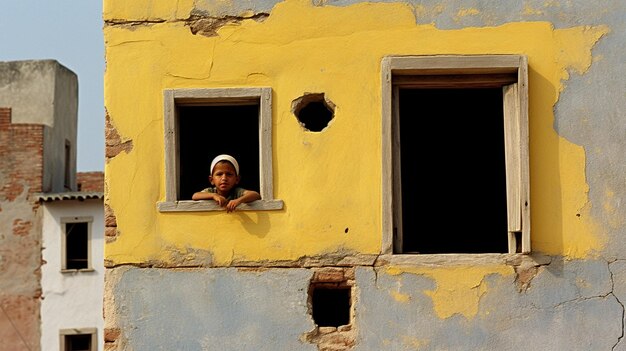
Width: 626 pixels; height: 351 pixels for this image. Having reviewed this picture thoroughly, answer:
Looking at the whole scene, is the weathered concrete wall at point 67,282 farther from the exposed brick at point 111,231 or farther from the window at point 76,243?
the exposed brick at point 111,231

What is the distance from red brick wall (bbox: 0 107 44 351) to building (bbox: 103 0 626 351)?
71.5 feet

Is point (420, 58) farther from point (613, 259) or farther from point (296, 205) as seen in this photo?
point (613, 259)

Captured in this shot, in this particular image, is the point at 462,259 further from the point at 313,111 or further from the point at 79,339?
the point at 79,339

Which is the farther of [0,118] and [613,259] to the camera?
[0,118]

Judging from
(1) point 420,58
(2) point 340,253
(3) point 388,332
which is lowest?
(3) point 388,332

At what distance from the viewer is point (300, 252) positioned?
32.8ft

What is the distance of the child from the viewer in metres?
10.0

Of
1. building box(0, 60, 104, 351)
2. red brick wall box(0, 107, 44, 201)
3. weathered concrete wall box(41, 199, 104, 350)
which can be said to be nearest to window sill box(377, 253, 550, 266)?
building box(0, 60, 104, 351)

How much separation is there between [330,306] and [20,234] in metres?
22.3

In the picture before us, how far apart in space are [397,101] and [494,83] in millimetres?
769

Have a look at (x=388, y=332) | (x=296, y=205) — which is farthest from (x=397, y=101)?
(x=388, y=332)

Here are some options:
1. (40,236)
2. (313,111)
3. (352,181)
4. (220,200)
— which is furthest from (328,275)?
(40,236)

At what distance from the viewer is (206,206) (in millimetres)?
10047

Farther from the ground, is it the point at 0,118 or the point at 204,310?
the point at 0,118
